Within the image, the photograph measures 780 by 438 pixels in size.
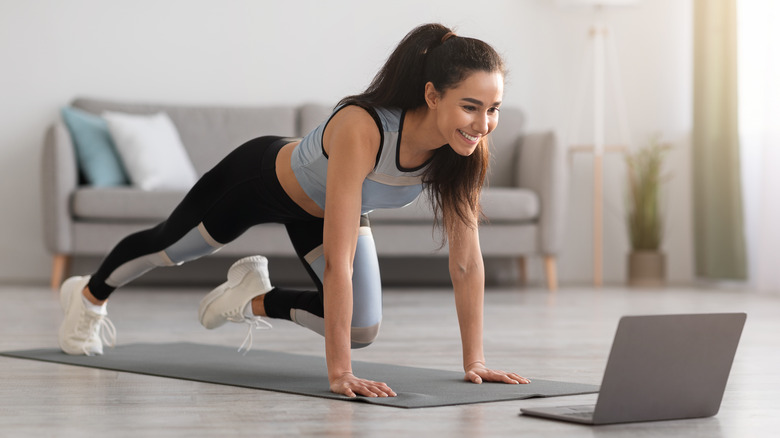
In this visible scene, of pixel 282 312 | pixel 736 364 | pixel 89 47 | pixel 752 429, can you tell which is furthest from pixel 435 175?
pixel 89 47

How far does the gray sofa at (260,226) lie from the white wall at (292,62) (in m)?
0.29

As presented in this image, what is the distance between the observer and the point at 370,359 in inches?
92.7

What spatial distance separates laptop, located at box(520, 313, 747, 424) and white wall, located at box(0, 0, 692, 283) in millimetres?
3900

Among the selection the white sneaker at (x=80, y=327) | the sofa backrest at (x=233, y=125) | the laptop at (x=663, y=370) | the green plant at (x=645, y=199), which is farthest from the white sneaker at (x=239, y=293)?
the green plant at (x=645, y=199)

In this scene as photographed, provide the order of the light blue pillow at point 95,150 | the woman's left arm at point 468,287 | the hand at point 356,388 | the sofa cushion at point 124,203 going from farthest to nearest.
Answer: the light blue pillow at point 95,150 → the sofa cushion at point 124,203 → the woman's left arm at point 468,287 → the hand at point 356,388

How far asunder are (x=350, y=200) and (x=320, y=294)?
0.39 meters

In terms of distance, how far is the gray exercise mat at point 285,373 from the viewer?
178 cm

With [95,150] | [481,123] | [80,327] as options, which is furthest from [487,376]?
[95,150]

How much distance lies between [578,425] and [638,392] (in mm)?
101

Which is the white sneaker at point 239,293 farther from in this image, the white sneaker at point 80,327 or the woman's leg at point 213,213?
the white sneaker at point 80,327

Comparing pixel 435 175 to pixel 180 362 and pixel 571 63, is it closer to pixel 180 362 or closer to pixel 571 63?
pixel 180 362

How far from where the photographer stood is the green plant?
16.8 feet

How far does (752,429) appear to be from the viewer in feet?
4.98

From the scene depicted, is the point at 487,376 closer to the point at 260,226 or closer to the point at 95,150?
the point at 260,226
